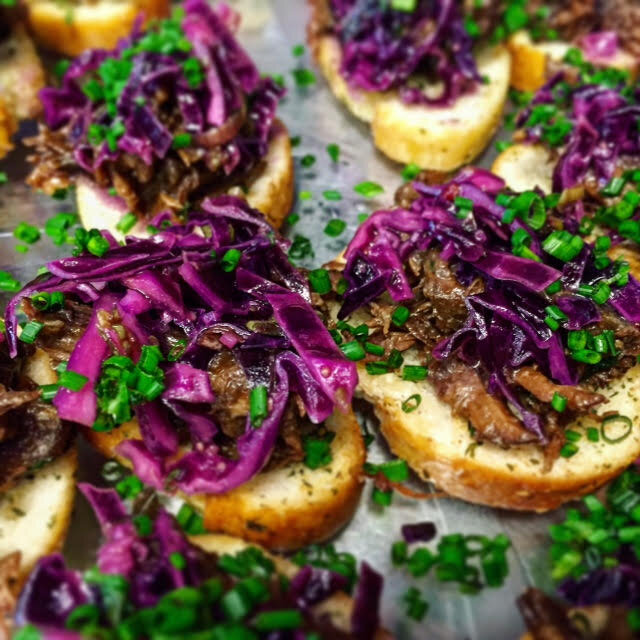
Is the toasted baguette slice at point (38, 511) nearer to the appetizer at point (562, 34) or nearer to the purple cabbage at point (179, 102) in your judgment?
the purple cabbage at point (179, 102)

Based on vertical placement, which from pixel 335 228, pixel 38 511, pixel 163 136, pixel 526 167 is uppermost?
pixel 163 136

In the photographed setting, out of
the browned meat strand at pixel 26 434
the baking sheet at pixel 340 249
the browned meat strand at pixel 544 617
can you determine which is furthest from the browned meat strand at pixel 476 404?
the browned meat strand at pixel 26 434

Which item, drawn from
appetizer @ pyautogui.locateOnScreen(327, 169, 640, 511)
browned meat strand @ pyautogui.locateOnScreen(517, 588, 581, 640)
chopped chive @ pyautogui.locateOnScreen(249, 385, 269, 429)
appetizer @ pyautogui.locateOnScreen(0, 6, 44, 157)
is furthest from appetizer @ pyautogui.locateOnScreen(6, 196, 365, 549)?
appetizer @ pyautogui.locateOnScreen(0, 6, 44, 157)

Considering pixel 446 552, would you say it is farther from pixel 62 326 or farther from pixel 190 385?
pixel 62 326

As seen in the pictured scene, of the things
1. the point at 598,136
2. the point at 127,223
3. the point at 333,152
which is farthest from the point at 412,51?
the point at 127,223

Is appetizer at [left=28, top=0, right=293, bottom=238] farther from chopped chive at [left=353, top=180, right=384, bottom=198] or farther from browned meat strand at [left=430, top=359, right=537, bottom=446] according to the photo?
browned meat strand at [left=430, top=359, right=537, bottom=446]

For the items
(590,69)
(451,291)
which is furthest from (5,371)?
(590,69)

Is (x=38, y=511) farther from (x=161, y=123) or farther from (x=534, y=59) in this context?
(x=534, y=59)
